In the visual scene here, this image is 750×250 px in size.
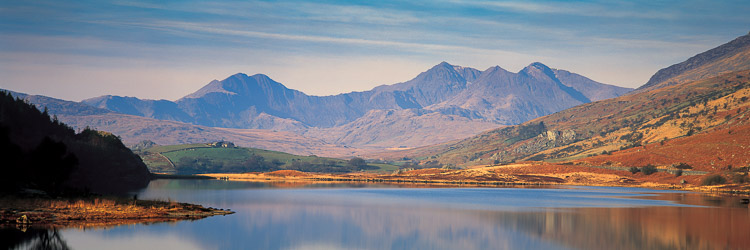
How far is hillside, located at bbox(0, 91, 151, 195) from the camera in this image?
6600cm

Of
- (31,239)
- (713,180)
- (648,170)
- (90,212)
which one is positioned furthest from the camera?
(648,170)

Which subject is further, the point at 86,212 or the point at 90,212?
the point at 90,212

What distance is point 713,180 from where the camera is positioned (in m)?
145

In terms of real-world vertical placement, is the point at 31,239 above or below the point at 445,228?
above

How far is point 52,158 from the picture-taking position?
66.5m

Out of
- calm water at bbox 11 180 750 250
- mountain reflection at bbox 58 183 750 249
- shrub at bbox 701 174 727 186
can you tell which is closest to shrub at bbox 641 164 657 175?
shrub at bbox 701 174 727 186

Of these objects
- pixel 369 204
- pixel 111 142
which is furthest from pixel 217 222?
pixel 111 142

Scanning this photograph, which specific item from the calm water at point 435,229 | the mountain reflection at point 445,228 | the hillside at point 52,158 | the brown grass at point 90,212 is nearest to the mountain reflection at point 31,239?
the calm water at point 435,229

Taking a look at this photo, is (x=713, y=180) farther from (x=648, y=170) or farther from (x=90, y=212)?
(x=90, y=212)

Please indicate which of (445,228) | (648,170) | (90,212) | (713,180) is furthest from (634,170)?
(90,212)

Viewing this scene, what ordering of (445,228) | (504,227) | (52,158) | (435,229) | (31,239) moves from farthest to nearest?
(52,158) < (504,227) < (445,228) < (435,229) < (31,239)

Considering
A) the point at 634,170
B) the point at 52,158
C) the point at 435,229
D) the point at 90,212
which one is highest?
the point at 52,158

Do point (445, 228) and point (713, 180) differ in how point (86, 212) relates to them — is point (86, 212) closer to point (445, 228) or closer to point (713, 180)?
point (445, 228)

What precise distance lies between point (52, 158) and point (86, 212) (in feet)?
29.0
